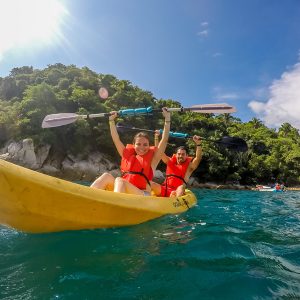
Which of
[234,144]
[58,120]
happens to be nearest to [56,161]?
[58,120]

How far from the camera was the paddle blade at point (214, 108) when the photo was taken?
5.58 m

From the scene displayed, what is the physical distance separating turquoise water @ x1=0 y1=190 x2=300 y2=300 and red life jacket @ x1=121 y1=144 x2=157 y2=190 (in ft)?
3.17

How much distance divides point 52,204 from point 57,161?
2154cm

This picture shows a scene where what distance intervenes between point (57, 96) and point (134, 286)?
24.3 metres

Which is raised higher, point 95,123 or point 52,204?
point 95,123

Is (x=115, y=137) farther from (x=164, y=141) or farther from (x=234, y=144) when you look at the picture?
(x=234, y=144)

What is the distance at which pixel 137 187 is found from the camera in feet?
14.5

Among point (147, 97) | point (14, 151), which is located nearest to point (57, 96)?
point (14, 151)

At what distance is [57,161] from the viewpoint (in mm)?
23516

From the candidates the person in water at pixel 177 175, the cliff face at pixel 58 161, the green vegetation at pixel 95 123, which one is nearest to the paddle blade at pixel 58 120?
the person in water at pixel 177 175

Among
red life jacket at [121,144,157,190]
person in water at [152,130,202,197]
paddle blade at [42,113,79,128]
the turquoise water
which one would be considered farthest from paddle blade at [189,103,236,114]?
the turquoise water

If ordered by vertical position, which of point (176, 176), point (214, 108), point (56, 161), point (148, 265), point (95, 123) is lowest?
point (148, 265)

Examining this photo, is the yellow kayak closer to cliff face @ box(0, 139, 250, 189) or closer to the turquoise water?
the turquoise water

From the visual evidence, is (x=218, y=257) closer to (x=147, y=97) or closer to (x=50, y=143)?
(x=50, y=143)
